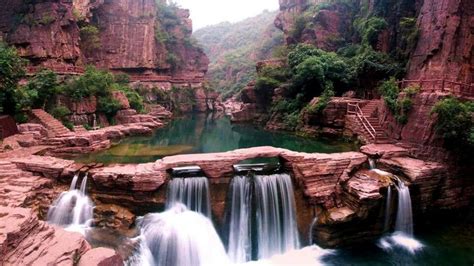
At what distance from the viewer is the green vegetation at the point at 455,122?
37.4 feet

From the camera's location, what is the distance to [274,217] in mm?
10617

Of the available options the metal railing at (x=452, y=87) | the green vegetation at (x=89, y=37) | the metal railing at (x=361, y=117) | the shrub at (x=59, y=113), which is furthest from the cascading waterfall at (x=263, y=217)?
the green vegetation at (x=89, y=37)

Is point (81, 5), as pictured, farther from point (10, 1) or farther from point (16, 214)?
point (16, 214)

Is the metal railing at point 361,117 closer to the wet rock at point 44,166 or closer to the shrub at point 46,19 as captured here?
the wet rock at point 44,166

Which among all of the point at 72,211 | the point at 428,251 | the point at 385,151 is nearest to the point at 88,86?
the point at 72,211

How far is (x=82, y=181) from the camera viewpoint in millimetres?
10336

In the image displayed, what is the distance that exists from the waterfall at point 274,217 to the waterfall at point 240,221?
1.02 ft

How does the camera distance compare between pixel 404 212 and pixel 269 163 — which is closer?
pixel 404 212

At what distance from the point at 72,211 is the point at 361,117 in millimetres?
14419

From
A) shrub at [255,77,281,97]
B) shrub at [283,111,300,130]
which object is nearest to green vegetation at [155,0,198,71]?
shrub at [255,77,281,97]

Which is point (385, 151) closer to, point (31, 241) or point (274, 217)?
point (274, 217)

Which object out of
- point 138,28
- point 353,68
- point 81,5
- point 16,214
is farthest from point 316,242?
point 138,28

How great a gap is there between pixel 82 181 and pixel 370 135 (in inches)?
507

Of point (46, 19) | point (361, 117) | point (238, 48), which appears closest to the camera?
point (361, 117)
